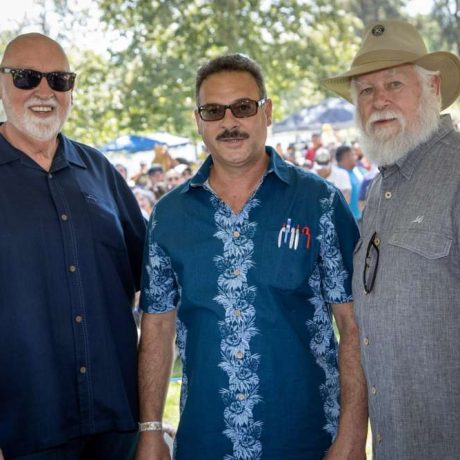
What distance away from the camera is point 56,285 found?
325cm

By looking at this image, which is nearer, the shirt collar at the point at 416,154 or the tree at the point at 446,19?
the shirt collar at the point at 416,154

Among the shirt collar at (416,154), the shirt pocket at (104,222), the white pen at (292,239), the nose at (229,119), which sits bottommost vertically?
the white pen at (292,239)

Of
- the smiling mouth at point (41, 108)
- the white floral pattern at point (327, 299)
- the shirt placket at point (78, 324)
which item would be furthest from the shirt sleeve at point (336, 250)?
the smiling mouth at point (41, 108)

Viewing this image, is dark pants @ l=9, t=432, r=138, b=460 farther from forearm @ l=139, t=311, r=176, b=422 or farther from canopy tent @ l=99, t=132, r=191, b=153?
canopy tent @ l=99, t=132, r=191, b=153

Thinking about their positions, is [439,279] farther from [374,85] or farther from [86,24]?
[86,24]

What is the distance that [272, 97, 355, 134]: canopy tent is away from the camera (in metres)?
22.7

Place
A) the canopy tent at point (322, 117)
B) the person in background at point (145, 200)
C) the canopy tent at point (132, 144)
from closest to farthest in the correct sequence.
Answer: the person in background at point (145, 200) → the canopy tent at point (322, 117) → the canopy tent at point (132, 144)

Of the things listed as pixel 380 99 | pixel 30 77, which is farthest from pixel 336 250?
pixel 30 77

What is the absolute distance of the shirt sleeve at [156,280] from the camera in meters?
3.36

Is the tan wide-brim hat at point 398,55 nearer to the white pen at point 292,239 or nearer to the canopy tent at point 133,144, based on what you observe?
the white pen at point 292,239

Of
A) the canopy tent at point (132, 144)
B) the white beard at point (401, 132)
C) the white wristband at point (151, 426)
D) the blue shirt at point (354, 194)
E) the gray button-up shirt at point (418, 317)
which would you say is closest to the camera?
the gray button-up shirt at point (418, 317)

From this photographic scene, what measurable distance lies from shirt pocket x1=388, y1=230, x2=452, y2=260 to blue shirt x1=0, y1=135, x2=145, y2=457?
1.30 meters

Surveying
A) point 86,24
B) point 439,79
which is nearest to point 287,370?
point 439,79

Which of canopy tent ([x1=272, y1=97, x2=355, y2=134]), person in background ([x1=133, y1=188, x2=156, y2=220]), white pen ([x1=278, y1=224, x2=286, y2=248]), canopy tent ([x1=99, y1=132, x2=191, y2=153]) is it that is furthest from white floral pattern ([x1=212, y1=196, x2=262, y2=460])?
canopy tent ([x1=99, y1=132, x2=191, y2=153])
